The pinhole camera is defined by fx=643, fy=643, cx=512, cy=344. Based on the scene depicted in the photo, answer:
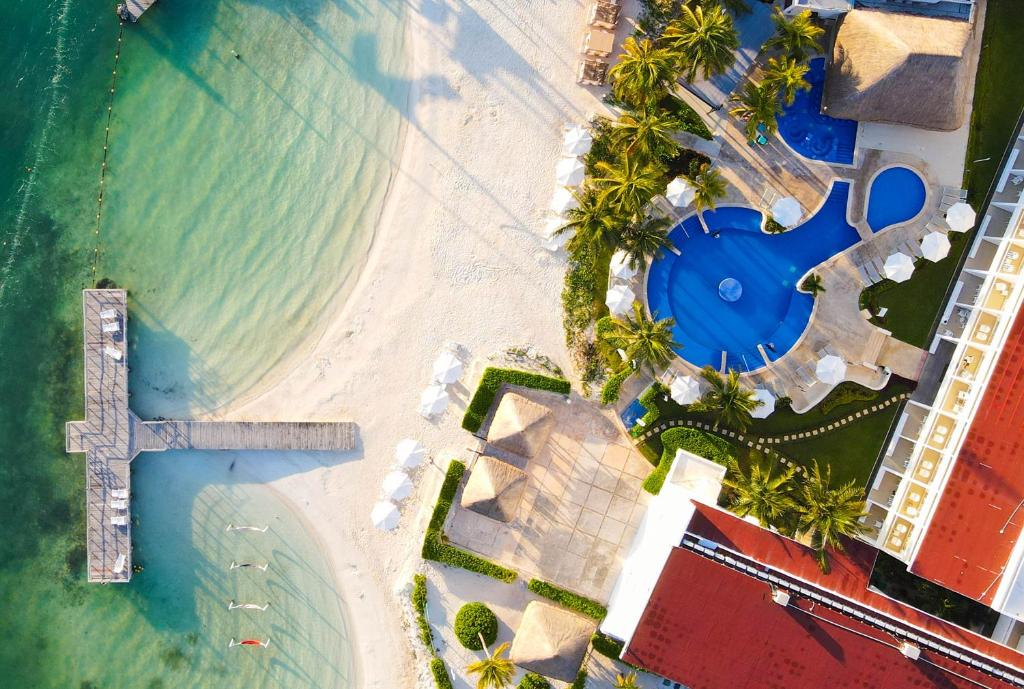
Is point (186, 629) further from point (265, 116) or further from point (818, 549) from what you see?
point (818, 549)

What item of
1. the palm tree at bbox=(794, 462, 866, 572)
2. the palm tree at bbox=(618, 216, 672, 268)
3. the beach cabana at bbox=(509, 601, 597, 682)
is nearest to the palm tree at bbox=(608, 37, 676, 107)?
the palm tree at bbox=(618, 216, 672, 268)

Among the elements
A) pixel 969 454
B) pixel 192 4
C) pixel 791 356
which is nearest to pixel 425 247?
pixel 192 4

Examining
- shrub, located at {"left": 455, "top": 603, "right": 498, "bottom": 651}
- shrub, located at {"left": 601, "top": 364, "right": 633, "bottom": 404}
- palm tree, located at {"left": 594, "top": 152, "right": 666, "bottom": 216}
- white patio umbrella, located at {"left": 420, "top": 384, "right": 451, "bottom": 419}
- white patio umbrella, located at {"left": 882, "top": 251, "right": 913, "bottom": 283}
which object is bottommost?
shrub, located at {"left": 455, "top": 603, "right": 498, "bottom": 651}

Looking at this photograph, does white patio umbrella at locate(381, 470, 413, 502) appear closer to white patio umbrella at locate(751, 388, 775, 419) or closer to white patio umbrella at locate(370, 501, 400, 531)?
white patio umbrella at locate(370, 501, 400, 531)

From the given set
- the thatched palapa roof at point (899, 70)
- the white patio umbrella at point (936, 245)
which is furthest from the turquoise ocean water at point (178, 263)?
the white patio umbrella at point (936, 245)

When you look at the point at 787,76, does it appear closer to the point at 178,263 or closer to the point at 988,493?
the point at 988,493
